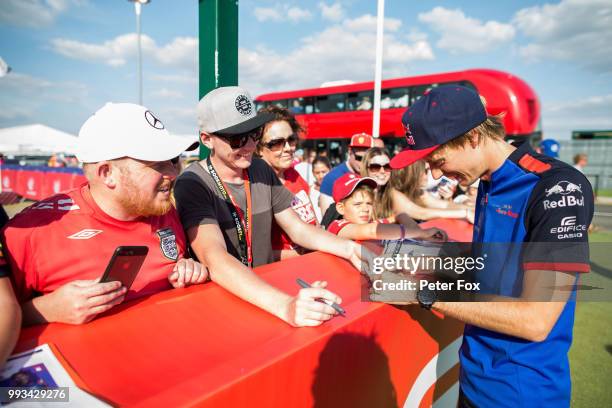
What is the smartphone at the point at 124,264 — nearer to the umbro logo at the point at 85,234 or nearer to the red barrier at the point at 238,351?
the red barrier at the point at 238,351

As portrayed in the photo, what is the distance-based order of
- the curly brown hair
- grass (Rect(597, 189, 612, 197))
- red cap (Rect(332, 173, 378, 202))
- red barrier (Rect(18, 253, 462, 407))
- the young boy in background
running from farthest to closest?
1. grass (Rect(597, 189, 612, 197))
2. the curly brown hair
3. red cap (Rect(332, 173, 378, 202))
4. the young boy in background
5. red barrier (Rect(18, 253, 462, 407))

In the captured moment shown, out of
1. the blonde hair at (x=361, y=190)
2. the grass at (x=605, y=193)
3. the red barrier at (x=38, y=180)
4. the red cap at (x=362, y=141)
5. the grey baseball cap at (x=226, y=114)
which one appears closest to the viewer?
the grey baseball cap at (x=226, y=114)

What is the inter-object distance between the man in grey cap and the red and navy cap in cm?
77

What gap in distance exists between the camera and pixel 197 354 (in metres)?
1.10

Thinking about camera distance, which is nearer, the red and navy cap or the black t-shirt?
the red and navy cap

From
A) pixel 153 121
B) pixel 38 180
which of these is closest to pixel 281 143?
pixel 153 121

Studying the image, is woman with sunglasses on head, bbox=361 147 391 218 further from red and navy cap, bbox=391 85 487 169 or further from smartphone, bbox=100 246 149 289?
smartphone, bbox=100 246 149 289

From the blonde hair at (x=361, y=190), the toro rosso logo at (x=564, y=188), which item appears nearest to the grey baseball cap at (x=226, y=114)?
the blonde hair at (x=361, y=190)

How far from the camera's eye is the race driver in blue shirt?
1.20 metres

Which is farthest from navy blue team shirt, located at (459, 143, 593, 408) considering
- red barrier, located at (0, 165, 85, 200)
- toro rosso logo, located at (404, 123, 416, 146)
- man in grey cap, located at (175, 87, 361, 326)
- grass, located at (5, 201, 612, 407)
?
red barrier, located at (0, 165, 85, 200)

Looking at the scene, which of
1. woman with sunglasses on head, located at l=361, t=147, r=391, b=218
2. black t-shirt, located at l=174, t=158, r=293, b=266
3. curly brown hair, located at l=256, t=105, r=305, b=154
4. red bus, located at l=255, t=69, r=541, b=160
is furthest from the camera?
red bus, located at l=255, t=69, r=541, b=160

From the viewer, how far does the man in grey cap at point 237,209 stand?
1486 millimetres

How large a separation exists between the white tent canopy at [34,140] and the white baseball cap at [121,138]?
82.5 ft
